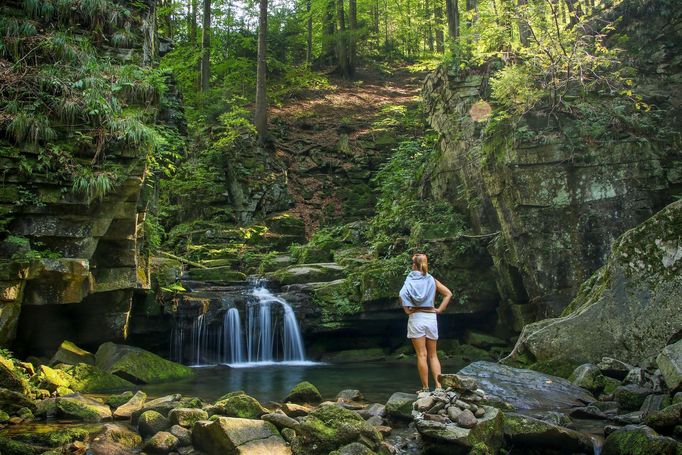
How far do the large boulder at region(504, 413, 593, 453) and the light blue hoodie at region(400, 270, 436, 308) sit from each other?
209cm

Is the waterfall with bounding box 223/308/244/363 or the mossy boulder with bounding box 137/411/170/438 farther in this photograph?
the waterfall with bounding box 223/308/244/363

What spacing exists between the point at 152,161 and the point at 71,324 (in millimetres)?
3671

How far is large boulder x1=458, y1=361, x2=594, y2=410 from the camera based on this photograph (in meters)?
7.00

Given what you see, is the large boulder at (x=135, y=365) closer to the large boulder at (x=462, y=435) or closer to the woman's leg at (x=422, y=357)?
the woman's leg at (x=422, y=357)

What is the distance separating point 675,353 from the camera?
6.42m

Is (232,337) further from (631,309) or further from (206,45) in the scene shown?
(206,45)

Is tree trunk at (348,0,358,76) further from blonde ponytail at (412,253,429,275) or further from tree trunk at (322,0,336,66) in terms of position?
blonde ponytail at (412,253,429,275)

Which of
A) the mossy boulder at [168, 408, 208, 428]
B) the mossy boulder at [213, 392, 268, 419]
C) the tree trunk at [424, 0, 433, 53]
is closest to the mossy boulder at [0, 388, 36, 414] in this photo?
the mossy boulder at [168, 408, 208, 428]

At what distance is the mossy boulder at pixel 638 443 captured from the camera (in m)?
4.87

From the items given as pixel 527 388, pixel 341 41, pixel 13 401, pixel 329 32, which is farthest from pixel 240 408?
pixel 329 32

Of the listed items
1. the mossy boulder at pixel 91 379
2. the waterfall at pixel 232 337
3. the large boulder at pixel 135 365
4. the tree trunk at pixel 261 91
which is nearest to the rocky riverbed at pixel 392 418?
the mossy boulder at pixel 91 379

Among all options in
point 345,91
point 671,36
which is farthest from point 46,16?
point 345,91

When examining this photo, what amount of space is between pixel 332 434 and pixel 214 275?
10.7 m

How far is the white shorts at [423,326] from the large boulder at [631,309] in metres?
2.35
